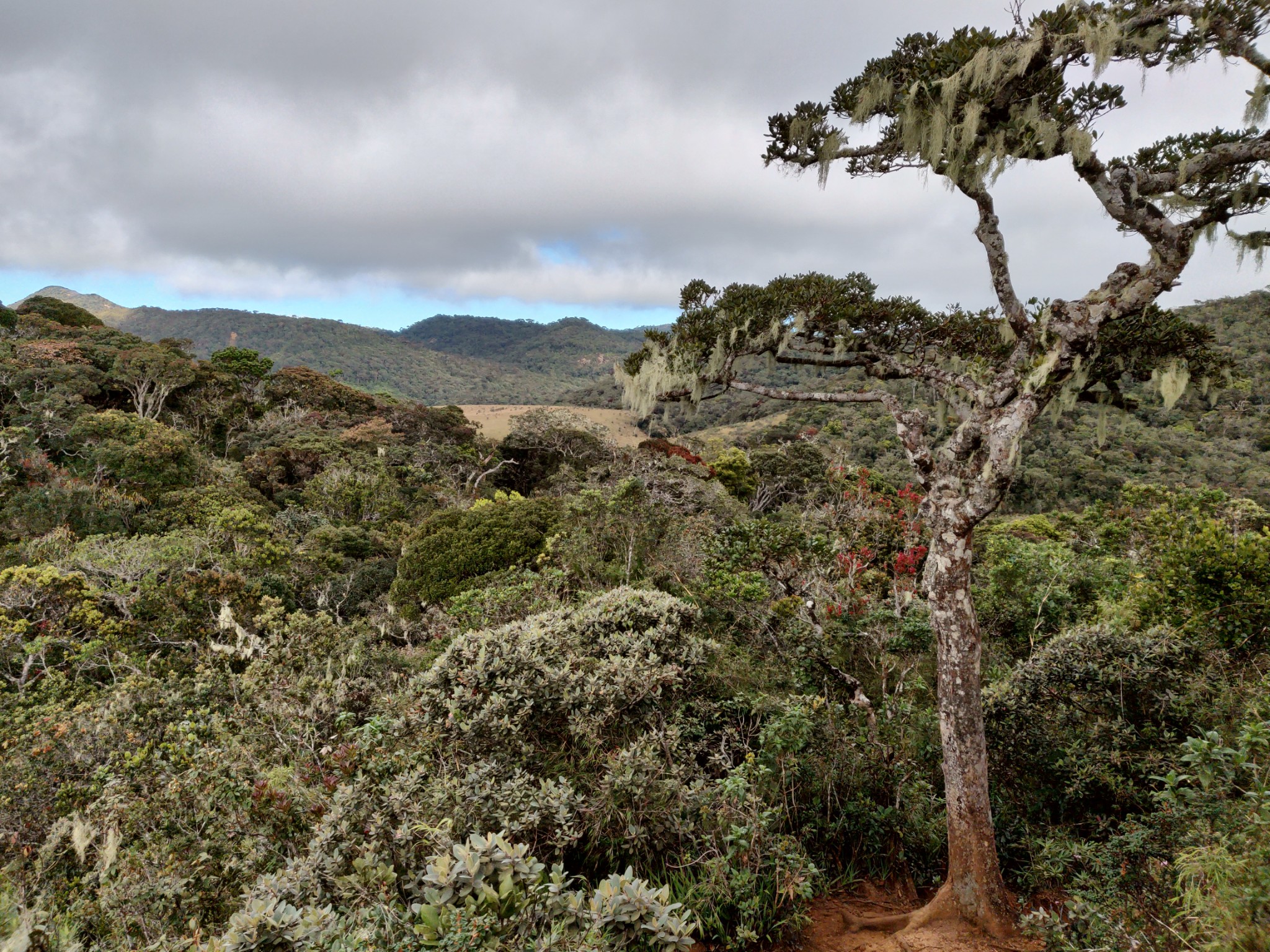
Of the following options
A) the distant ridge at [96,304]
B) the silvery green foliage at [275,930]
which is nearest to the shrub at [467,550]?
the silvery green foliage at [275,930]

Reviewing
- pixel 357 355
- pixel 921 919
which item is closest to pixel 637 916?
pixel 921 919

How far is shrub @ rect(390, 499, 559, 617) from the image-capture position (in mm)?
11031

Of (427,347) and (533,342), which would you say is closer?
(427,347)

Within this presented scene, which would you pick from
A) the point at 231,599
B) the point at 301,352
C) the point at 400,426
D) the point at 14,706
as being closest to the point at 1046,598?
the point at 231,599

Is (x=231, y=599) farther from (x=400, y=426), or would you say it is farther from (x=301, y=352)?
(x=301, y=352)

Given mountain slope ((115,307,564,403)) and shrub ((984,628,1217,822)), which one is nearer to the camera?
shrub ((984,628,1217,822))

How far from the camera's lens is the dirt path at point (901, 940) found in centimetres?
309

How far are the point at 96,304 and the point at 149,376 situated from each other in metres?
197

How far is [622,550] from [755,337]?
4499 millimetres

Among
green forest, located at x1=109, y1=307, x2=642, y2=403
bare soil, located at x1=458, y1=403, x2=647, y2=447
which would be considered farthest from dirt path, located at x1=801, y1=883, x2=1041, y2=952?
green forest, located at x1=109, y1=307, x2=642, y2=403

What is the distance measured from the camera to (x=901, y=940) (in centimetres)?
318

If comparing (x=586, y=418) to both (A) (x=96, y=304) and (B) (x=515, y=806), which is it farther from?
(A) (x=96, y=304)

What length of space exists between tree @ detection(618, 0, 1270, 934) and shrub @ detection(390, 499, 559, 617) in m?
7.97

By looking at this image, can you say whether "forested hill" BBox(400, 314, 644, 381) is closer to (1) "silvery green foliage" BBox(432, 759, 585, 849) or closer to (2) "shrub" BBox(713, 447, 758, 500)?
(2) "shrub" BBox(713, 447, 758, 500)
